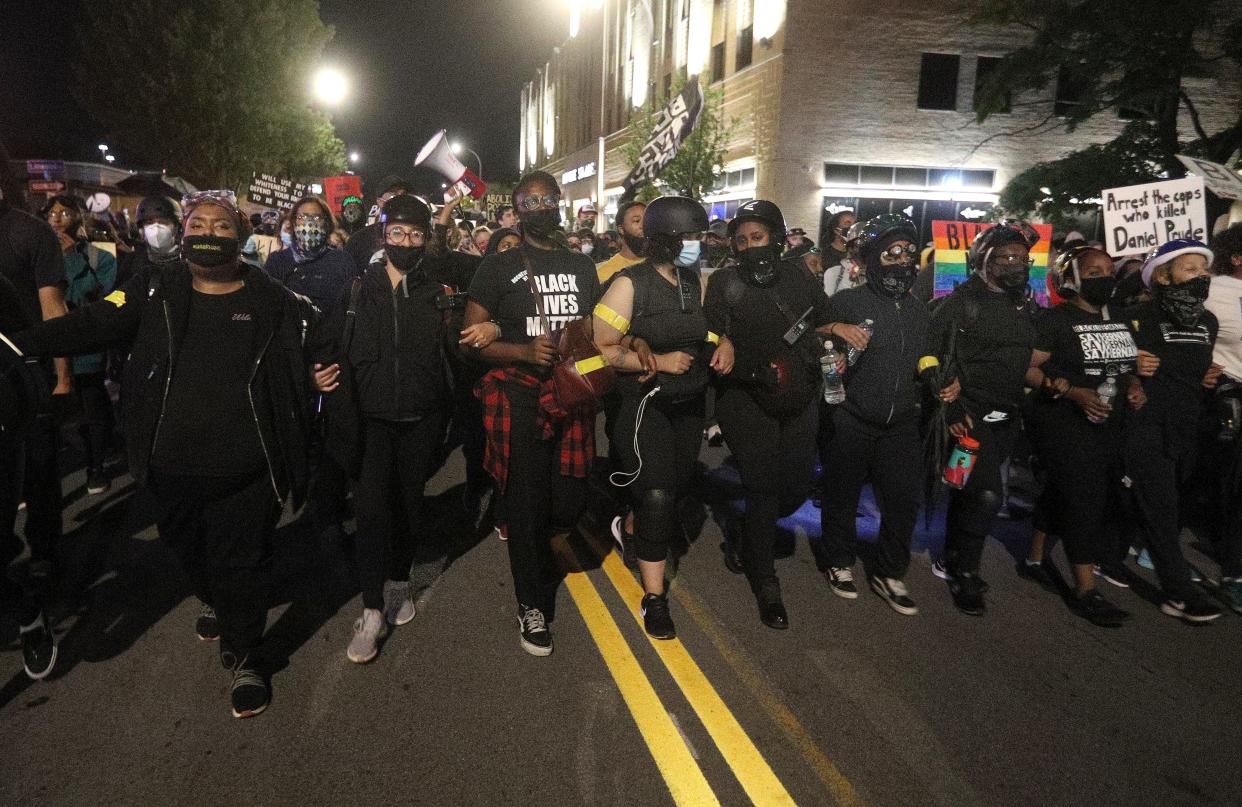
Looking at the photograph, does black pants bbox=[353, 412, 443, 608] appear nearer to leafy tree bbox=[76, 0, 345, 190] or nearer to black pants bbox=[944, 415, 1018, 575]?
black pants bbox=[944, 415, 1018, 575]

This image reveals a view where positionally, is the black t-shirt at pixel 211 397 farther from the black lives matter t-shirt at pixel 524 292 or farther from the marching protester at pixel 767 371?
the marching protester at pixel 767 371

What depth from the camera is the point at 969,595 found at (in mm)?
4320

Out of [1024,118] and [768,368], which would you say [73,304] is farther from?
[1024,118]

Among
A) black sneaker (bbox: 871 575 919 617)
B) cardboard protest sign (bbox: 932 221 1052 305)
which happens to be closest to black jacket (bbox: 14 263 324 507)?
black sneaker (bbox: 871 575 919 617)

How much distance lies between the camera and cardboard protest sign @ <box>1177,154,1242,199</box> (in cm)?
765

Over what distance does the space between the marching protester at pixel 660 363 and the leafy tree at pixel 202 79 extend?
3281 cm

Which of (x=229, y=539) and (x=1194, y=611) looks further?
(x=1194, y=611)

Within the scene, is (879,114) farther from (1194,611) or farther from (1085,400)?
(1194,611)

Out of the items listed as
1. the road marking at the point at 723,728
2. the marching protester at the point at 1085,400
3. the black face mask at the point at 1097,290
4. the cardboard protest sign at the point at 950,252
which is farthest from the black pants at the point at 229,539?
the cardboard protest sign at the point at 950,252

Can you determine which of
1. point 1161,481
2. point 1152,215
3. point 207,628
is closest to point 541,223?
point 207,628

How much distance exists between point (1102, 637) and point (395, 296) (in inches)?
161

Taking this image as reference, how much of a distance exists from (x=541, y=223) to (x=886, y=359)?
2032mm

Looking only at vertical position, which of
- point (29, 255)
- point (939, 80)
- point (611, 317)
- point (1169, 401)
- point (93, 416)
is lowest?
point (93, 416)

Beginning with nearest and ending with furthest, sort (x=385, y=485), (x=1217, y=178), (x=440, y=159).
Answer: (x=385, y=485) → (x=1217, y=178) → (x=440, y=159)
